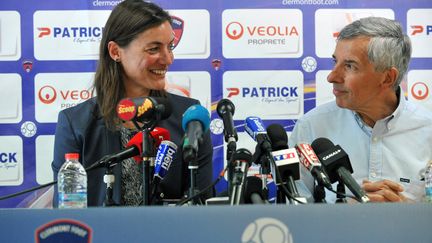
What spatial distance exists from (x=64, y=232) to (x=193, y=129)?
394 mm

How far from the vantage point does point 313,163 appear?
1.63 m

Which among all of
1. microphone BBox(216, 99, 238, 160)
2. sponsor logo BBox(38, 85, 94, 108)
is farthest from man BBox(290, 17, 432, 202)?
sponsor logo BBox(38, 85, 94, 108)

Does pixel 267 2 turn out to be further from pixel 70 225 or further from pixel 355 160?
pixel 70 225

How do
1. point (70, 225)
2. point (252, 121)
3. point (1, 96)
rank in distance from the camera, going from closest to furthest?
point (70, 225)
point (252, 121)
point (1, 96)

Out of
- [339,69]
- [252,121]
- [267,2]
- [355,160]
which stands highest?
[267,2]

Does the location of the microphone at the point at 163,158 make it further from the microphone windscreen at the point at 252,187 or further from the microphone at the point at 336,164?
the microphone at the point at 336,164

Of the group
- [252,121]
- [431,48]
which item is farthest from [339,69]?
[431,48]

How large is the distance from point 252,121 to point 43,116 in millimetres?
2131

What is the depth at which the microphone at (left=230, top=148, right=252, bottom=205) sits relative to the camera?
1396mm

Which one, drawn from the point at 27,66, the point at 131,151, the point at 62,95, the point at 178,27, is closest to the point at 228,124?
the point at 131,151

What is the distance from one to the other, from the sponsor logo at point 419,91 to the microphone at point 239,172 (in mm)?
2449

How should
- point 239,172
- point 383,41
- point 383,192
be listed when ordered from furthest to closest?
point 383,41, point 383,192, point 239,172

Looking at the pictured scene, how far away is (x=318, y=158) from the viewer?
168 centimetres

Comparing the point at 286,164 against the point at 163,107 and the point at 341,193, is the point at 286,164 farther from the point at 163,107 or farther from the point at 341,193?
the point at 163,107
